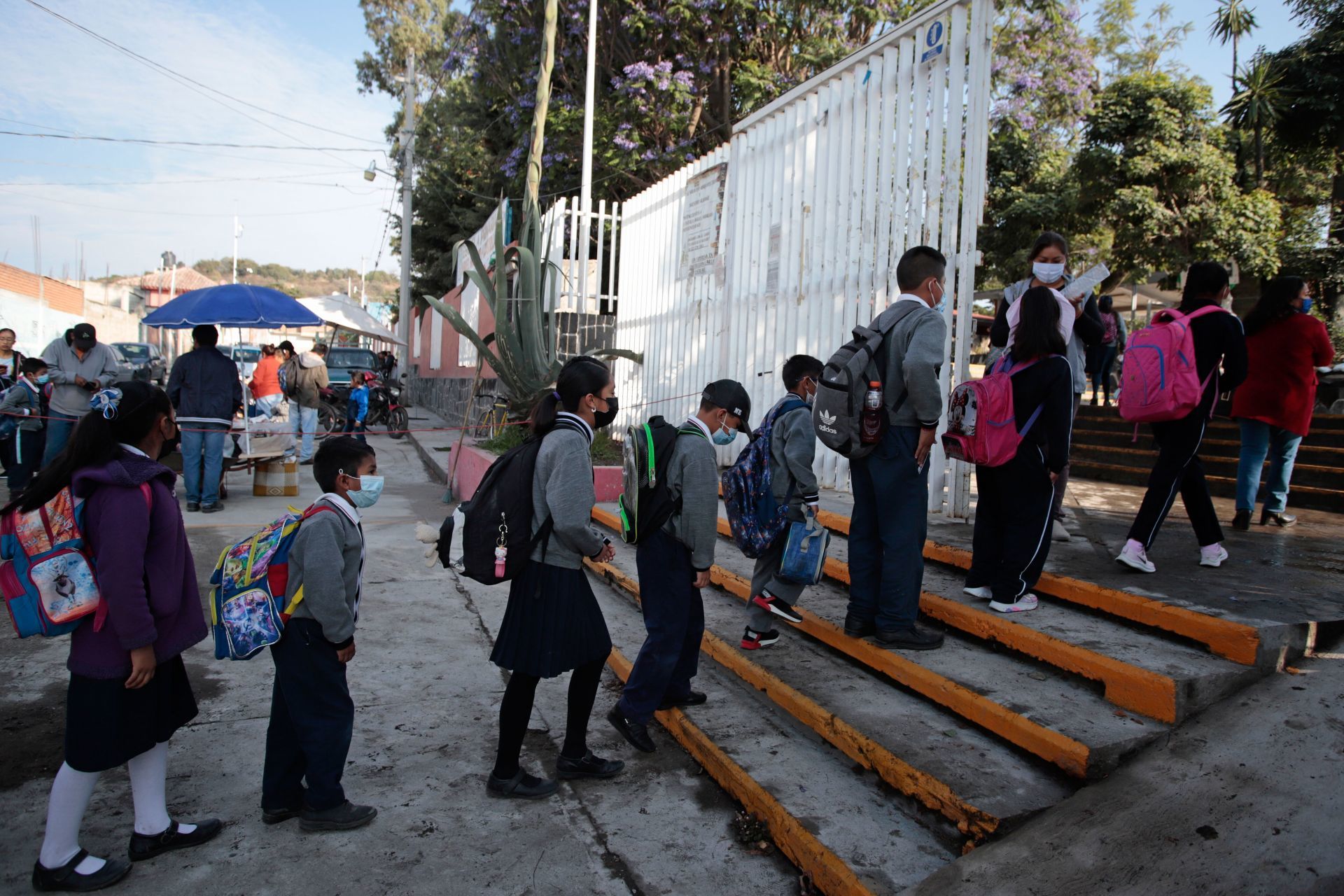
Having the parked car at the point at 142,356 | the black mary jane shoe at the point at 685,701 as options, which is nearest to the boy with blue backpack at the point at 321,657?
the black mary jane shoe at the point at 685,701

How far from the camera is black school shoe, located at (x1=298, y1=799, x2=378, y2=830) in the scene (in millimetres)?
2943

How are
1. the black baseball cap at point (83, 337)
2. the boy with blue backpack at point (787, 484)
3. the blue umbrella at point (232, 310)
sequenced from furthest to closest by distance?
the blue umbrella at point (232, 310) < the black baseball cap at point (83, 337) < the boy with blue backpack at point (787, 484)

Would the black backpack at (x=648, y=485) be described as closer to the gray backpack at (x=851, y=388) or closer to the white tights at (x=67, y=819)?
the gray backpack at (x=851, y=388)

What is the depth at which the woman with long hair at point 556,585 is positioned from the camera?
3.05m

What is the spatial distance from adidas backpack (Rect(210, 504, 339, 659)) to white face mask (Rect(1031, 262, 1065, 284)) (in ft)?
11.6

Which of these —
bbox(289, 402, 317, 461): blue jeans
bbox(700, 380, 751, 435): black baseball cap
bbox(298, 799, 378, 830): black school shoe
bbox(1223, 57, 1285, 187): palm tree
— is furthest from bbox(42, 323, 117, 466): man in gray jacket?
bbox(1223, 57, 1285, 187): palm tree

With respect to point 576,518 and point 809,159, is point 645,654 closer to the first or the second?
point 576,518

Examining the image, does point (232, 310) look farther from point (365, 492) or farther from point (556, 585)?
point (556, 585)

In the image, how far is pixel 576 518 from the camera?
3.03 meters

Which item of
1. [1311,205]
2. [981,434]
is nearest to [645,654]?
[981,434]

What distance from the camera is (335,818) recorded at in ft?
9.68

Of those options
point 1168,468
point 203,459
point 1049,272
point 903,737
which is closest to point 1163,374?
point 1168,468

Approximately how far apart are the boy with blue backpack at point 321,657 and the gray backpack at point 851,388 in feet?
6.13

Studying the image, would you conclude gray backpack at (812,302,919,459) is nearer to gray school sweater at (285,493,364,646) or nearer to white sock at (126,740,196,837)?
gray school sweater at (285,493,364,646)
